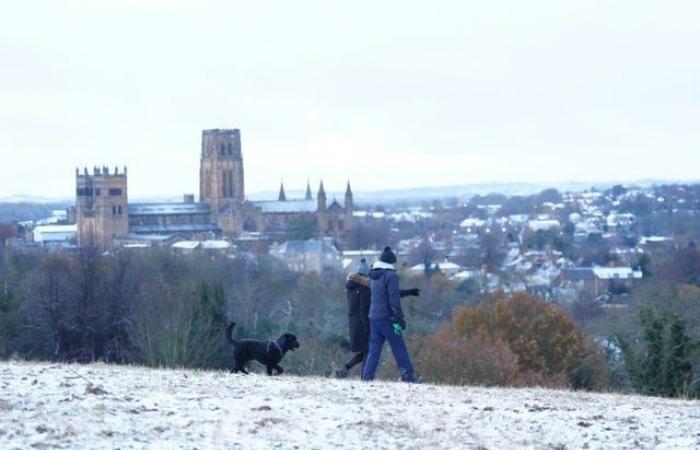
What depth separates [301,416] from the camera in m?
12.7

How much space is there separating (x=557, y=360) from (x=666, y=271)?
4514 centimetres

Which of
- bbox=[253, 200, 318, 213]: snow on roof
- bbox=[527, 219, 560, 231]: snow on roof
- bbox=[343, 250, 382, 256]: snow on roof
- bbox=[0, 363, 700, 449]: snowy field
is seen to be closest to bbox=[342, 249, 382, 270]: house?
bbox=[343, 250, 382, 256]: snow on roof

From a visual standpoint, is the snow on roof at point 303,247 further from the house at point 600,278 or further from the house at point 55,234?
the house at point 600,278

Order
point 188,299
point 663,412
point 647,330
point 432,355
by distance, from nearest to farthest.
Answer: point 663,412 < point 647,330 < point 432,355 < point 188,299

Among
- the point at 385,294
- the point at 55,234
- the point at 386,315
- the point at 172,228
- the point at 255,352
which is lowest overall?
the point at 55,234

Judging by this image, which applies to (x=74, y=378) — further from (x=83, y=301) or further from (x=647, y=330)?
(x=83, y=301)

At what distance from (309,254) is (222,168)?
97.4 ft

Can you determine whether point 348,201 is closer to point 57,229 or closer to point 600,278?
point 57,229

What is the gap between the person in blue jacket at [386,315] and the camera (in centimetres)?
1562

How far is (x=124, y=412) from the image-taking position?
12.4 metres

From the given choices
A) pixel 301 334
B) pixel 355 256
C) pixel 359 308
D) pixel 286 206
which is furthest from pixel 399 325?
pixel 286 206

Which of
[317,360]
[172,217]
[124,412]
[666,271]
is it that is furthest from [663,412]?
[172,217]

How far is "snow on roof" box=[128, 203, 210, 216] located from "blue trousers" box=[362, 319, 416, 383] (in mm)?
124505

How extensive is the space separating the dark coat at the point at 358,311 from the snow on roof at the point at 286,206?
5304 inches
